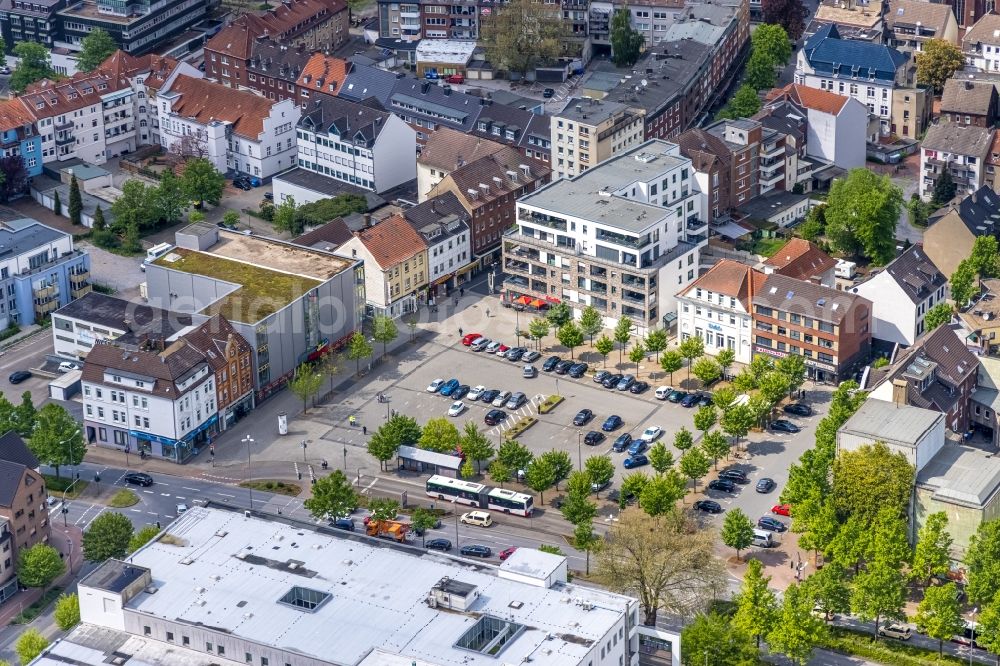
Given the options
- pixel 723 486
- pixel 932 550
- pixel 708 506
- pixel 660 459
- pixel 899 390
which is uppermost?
pixel 899 390

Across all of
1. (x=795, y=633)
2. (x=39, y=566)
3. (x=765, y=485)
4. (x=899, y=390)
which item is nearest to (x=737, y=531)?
(x=765, y=485)

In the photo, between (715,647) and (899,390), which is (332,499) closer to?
(715,647)

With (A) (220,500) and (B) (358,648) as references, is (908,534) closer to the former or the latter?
(B) (358,648)

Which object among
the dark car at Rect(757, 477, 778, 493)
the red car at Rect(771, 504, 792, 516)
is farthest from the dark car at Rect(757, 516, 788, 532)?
the dark car at Rect(757, 477, 778, 493)

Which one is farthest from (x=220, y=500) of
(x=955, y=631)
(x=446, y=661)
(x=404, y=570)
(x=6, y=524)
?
(x=955, y=631)

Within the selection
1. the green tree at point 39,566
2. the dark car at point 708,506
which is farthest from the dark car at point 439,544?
the green tree at point 39,566

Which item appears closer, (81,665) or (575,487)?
(81,665)

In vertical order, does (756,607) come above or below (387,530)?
above

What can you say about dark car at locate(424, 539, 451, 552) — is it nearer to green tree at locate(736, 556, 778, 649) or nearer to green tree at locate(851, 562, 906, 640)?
green tree at locate(736, 556, 778, 649)
